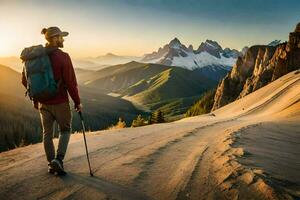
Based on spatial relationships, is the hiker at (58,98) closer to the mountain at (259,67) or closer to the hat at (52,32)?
the hat at (52,32)

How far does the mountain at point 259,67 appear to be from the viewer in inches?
3199

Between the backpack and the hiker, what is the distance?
8 centimetres

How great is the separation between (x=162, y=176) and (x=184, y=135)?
5675 mm

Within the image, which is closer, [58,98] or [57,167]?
[57,167]

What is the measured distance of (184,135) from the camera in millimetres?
12734

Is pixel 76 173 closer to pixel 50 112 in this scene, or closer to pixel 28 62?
pixel 50 112

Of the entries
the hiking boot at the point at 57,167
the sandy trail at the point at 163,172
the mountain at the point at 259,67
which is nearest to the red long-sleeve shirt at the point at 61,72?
the hiking boot at the point at 57,167

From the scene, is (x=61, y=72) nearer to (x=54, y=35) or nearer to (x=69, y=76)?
(x=69, y=76)

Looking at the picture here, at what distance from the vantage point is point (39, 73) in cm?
733

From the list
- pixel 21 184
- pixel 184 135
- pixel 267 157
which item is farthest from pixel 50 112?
pixel 184 135

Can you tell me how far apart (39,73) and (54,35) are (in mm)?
788

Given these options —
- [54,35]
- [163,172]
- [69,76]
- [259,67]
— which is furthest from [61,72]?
[259,67]

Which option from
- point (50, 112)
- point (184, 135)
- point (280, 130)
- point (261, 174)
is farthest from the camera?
point (280, 130)

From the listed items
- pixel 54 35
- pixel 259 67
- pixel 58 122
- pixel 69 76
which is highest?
pixel 259 67
